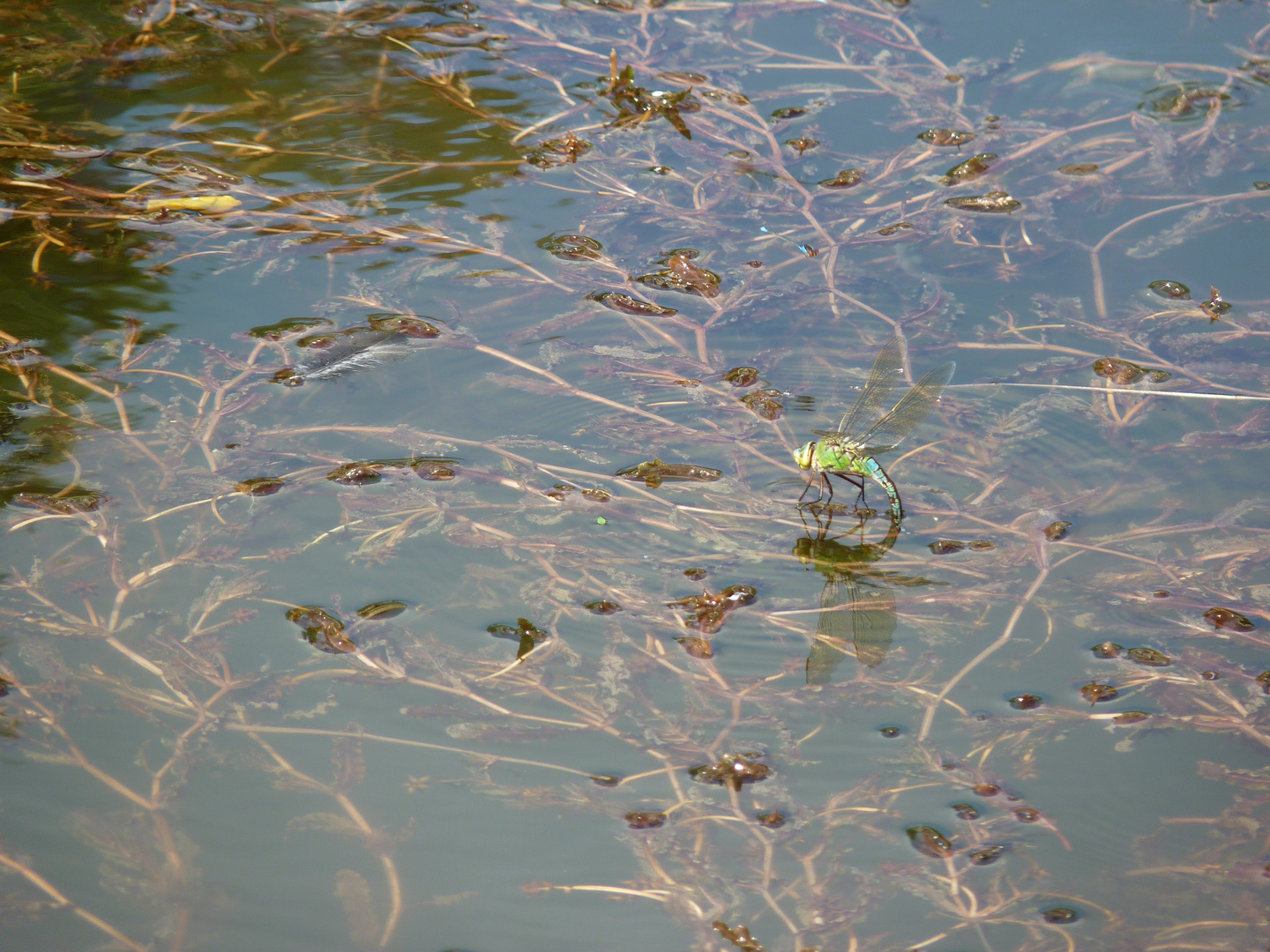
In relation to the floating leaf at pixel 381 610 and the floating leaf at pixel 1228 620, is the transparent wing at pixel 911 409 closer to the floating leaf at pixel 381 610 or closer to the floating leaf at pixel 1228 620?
the floating leaf at pixel 1228 620

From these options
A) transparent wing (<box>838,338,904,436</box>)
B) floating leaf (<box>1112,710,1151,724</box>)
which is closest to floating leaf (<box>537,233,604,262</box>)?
transparent wing (<box>838,338,904,436</box>)

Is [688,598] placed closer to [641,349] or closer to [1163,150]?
[641,349]

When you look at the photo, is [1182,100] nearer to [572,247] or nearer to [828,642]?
[572,247]

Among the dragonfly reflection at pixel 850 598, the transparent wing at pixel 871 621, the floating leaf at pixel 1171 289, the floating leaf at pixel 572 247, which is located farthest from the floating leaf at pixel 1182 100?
the transparent wing at pixel 871 621

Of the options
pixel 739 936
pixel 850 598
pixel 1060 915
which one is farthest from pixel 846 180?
pixel 739 936

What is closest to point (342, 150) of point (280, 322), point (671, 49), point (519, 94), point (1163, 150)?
point (519, 94)
